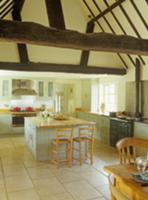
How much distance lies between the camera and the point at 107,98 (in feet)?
29.6

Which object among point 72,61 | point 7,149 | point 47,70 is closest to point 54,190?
point 7,149

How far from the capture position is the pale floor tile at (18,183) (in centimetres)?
396

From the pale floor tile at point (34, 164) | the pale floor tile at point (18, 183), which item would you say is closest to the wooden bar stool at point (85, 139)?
the pale floor tile at point (34, 164)

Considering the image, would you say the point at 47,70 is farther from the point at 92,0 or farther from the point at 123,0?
the point at 123,0

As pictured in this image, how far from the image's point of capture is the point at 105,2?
19.3 ft

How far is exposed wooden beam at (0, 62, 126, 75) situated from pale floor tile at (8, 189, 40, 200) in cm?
380

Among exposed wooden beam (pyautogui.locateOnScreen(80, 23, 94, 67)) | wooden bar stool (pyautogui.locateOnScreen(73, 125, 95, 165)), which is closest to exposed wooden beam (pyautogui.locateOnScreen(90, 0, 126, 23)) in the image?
exposed wooden beam (pyautogui.locateOnScreen(80, 23, 94, 67))

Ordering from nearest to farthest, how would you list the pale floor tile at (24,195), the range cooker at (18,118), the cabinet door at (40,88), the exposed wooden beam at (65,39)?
1. the exposed wooden beam at (65,39)
2. the pale floor tile at (24,195)
3. the range cooker at (18,118)
4. the cabinet door at (40,88)

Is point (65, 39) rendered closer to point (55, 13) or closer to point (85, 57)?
point (55, 13)

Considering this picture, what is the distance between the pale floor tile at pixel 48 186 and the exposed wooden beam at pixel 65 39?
8.49 feet

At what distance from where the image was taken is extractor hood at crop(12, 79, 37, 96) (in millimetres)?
9344

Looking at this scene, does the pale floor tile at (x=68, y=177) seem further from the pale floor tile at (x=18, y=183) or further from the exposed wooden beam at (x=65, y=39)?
the exposed wooden beam at (x=65, y=39)

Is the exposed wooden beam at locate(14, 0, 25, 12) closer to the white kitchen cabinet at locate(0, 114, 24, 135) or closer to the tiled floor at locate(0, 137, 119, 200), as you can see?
the tiled floor at locate(0, 137, 119, 200)

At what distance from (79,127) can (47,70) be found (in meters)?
2.20
